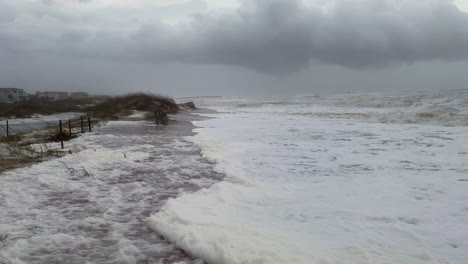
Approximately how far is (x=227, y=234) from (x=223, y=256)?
0.66 meters

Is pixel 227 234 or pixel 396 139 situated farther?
pixel 396 139

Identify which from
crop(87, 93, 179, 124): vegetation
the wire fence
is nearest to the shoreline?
the wire fence

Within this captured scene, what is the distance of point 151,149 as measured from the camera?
11711 millimetres

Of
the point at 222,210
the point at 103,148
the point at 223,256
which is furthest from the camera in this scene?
the point at 103,148

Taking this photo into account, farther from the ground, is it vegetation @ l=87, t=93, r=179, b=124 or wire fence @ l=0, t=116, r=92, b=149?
vegetation @ l=87, t=93, r=179, b=124

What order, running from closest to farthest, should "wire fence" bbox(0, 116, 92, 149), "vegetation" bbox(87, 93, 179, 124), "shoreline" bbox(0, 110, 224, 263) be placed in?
1. "shoreline" bbox(0, 110, 224, 263)
2. "wire fence" bbox(0, 116, 92, 149)
3. "vegetation" bbox(87, 93, 179, 124)

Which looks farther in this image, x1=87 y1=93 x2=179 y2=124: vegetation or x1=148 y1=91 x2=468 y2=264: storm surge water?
x1=87 y1=93 x2=179 y2=124: vegetation

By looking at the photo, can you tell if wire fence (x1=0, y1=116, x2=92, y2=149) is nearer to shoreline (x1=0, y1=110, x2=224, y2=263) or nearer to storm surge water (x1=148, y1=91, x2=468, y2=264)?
shoreline (x1=0, y1=110, x2=224, y2=263)

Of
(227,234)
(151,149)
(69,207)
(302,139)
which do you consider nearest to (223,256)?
(227,234)

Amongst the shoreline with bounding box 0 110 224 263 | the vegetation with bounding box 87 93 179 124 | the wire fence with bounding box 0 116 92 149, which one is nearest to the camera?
the shoreline with bounding box 0 110 224 263

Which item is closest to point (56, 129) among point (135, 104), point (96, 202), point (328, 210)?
point (96, 202)

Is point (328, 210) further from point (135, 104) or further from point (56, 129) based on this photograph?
point (135, 104)

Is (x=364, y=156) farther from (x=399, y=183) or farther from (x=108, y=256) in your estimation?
(x=108, y=256)

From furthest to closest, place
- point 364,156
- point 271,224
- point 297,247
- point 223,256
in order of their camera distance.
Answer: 1. point 364,156
2. point 271,224
3. point 297,247
4. point 223,256
